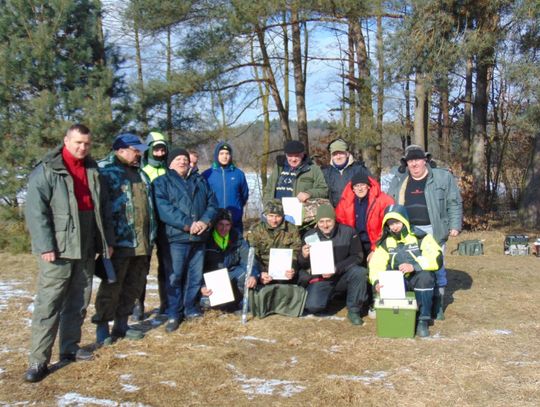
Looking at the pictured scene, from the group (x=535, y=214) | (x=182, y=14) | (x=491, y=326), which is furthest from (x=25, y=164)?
(x=535, y=214)

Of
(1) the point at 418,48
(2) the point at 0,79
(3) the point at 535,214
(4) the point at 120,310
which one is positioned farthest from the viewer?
(3) the point at 535,214

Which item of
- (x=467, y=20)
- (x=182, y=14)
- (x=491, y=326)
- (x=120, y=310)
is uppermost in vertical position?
(x=182, y=14)

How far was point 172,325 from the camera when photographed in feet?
16.8

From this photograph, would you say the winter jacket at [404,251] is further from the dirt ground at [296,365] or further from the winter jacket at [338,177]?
the winter jacket at [338,177]

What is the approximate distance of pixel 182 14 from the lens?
11453mm

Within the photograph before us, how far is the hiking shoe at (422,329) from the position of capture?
4.90 m

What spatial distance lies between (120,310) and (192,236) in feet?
2.95

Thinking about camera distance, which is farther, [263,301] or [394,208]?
[263,301]

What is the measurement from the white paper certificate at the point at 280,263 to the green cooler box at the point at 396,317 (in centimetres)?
98

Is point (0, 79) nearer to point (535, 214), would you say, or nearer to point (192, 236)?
point (192, 236)

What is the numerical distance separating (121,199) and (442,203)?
9.94ft

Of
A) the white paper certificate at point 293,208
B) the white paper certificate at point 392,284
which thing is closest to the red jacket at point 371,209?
the white paper certificate at point 293,208

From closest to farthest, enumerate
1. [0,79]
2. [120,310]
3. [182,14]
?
1. [120,310]
2. [0,79]
3. [182,14]

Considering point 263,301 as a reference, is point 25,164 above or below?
above
